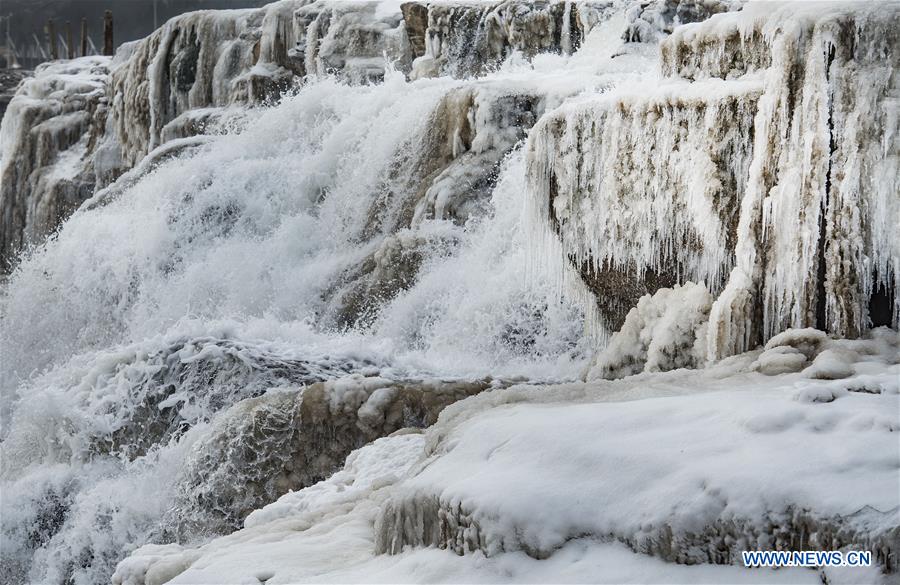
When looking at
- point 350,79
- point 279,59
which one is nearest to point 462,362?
point 350,79

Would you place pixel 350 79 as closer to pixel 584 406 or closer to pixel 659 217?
pixel 659 217

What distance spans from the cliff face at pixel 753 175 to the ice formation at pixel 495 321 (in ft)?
0.05

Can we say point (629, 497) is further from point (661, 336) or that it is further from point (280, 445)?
point (280, 445)

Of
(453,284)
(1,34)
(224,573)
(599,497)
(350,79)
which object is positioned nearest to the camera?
(599,497)

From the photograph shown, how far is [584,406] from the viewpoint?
4133 mm

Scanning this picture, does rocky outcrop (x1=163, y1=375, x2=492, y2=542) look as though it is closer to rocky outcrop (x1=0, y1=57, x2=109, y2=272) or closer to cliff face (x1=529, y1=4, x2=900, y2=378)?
cliff face (x1=529, y1=4, x2=900, y2=378)

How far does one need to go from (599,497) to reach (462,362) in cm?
561

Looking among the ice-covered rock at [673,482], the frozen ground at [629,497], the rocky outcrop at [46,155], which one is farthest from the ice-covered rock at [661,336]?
the rocky outcrop at [46,155]

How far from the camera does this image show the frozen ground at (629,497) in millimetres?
3102

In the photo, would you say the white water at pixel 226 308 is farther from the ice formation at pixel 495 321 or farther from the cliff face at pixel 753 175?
the cliff face at pixel 753 175

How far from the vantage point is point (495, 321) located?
930cm

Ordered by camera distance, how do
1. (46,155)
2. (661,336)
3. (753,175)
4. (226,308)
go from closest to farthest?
(753,175)
(661,336)
(226,308)
(46,155)

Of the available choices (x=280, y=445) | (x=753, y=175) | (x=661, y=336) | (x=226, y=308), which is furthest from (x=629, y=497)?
(x=226, y=308)

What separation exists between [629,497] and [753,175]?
2844 mm
